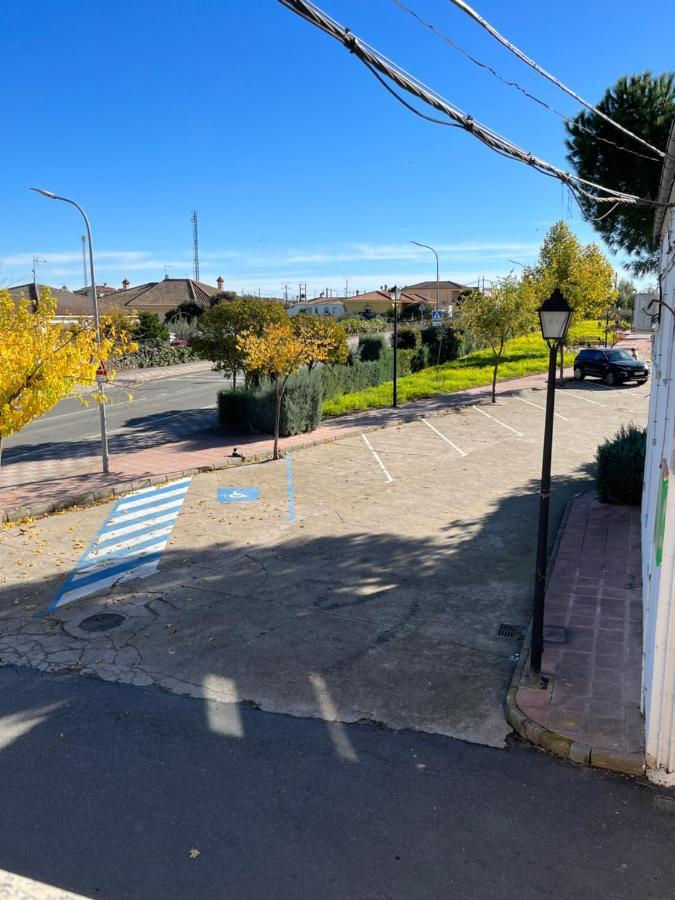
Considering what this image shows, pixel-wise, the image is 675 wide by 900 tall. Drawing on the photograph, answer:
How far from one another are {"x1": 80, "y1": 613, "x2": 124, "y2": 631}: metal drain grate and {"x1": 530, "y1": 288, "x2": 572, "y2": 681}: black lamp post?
4693 mm

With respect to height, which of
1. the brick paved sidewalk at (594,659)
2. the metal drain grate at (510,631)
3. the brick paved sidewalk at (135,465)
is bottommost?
the metal drain grate at (510,631)

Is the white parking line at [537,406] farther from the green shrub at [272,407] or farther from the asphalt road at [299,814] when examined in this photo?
the asphalt road at [299,814]

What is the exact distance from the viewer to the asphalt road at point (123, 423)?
19109 mm

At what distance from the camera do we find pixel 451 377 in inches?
1265

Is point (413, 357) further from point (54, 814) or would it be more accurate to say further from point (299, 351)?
point (54, 814)

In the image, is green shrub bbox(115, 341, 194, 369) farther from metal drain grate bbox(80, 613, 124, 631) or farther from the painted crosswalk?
metal drain grate bbox(80, 613, 124, 631)

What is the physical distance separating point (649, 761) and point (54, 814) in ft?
14.2

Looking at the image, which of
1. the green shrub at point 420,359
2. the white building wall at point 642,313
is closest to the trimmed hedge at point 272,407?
the white building wall at point 642,313

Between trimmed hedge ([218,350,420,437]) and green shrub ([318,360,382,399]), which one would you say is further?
green shrub ([318,360,382,399])

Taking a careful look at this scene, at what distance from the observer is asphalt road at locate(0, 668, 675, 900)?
4.13m

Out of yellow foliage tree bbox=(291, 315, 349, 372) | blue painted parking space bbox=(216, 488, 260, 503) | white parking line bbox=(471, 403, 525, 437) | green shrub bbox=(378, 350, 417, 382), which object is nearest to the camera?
blue painted parking space bbox=(216, 488, 260, 503)

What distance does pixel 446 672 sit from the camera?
22.3 ft

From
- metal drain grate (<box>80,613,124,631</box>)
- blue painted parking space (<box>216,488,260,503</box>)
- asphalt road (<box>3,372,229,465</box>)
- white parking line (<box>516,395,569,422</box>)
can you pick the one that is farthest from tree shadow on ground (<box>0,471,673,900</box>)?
white parking line (<box>516,395,569,422</box>)

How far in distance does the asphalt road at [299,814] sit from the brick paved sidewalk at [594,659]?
0.26 m
